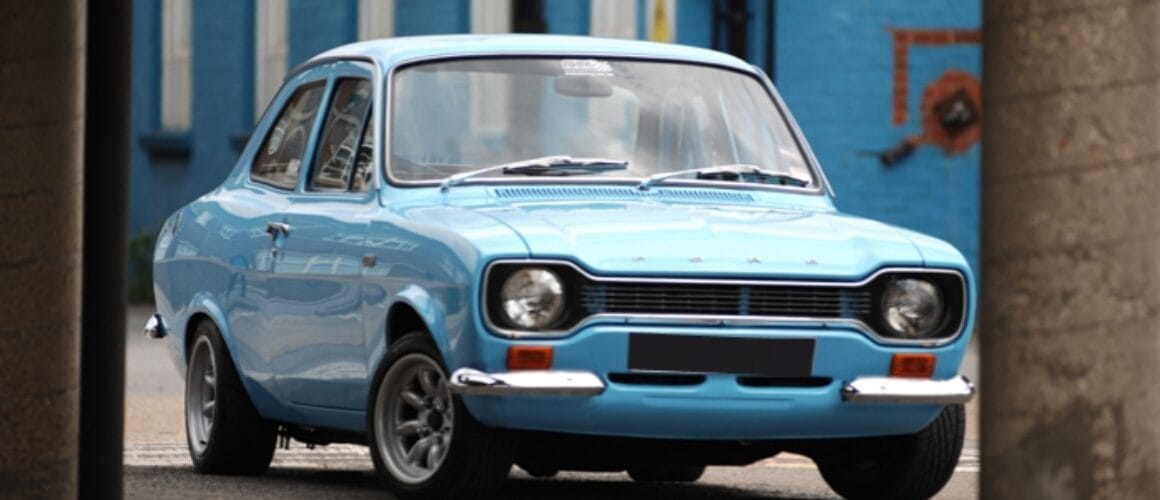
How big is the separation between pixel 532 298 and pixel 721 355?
553 millimetres

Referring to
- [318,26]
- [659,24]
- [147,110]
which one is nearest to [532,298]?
[659,24]

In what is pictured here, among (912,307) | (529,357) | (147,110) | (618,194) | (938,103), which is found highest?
(938,103)

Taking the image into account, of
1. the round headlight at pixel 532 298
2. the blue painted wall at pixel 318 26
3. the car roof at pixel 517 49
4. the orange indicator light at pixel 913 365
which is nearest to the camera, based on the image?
the round headlight at pixel 532 298

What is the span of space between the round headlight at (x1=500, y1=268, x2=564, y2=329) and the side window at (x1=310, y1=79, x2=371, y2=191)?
1579 mm

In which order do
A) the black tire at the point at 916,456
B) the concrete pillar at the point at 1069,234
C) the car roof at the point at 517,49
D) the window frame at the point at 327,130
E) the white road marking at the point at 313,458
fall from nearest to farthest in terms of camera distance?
the concrete pillar at the point at 1069,234
the black tire at the point at 916,456
the window frame at the point at 327,130
the car roof at the point at 517,49
the white road marking at the point at 313,458

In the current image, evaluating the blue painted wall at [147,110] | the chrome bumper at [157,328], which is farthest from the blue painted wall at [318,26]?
the chrome bumper at [157,328]

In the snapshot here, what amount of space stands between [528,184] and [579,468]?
3.30ft

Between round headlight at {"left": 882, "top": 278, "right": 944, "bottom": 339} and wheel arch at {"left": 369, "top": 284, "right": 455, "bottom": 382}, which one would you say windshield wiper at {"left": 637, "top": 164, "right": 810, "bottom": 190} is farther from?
round headlight at {"left": 882, "top": 278, "right": 944, "bottom": 339}

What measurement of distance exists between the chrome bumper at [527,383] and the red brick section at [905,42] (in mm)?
18854

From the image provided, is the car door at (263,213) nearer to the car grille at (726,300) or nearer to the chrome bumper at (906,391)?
the car grille at (726,300)

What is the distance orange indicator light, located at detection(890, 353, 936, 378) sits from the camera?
344 inches

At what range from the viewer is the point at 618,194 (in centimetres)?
959

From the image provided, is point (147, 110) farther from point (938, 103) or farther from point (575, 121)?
point (575, 121)

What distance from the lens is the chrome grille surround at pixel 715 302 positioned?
8.45 m
